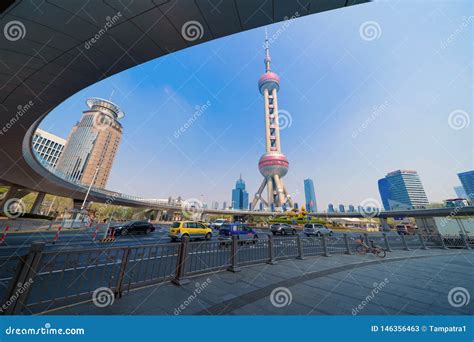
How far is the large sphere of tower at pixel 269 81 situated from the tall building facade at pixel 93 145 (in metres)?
82.8

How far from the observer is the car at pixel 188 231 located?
15320 mm

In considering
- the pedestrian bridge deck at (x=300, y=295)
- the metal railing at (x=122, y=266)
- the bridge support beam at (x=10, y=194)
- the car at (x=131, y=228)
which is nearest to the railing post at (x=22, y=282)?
the metal railing at (x=122, y=266)

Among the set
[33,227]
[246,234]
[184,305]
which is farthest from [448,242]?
[33,227]

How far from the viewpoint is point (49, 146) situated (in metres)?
85.4

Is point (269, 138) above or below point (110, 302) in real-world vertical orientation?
above

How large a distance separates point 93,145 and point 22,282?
4335 inches

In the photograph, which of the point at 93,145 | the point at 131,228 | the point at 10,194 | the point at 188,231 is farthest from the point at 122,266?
the point at 93,145

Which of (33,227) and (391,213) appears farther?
(391,213)

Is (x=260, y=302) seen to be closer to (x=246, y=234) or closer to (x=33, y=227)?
(x=246, y=234)

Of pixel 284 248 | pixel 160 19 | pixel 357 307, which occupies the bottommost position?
pixel 357 307

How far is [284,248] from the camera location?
28.0 ft

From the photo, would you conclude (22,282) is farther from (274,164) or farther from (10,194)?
(274,164)

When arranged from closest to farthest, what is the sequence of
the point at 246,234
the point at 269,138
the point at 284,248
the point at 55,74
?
the point at 55,74
the point at 284,248
the point at 246,234
the point at 269,138

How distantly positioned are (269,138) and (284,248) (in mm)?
82721
